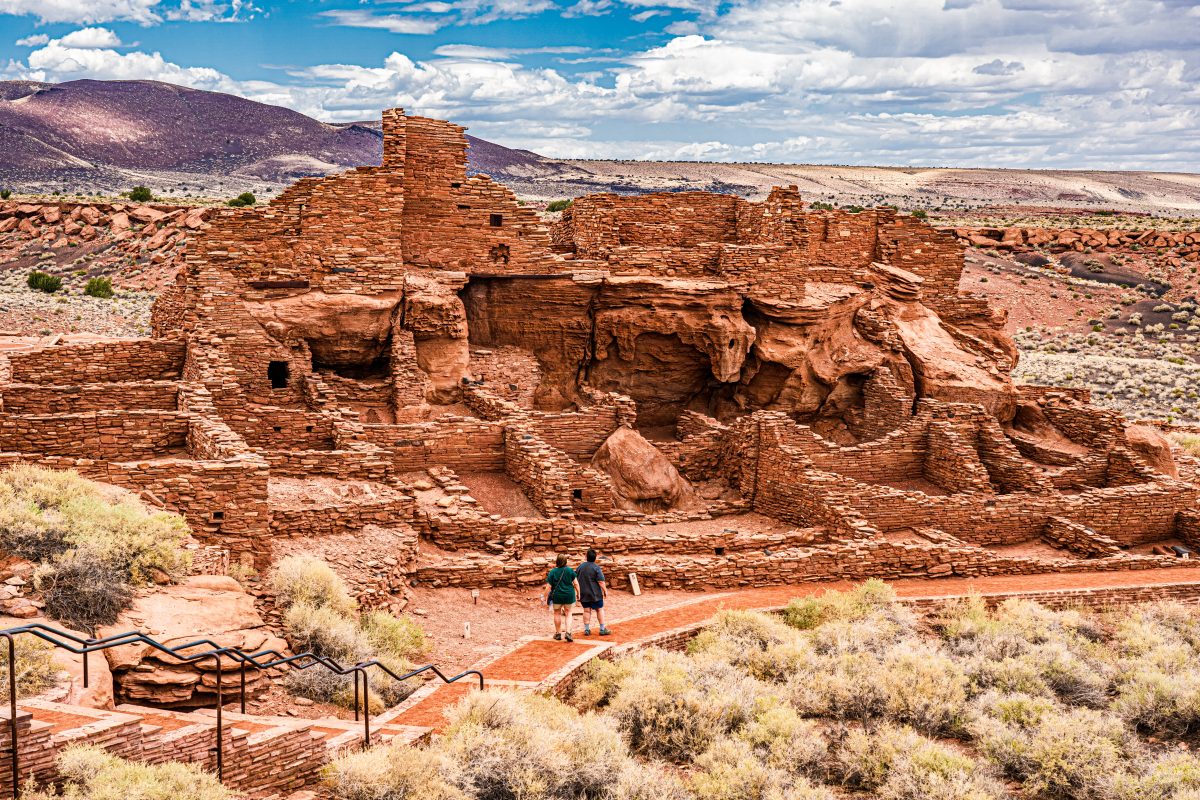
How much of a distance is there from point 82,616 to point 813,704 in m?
6.67

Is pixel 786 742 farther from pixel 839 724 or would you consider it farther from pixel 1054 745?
pixel 1054 745

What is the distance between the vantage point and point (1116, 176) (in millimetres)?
163500

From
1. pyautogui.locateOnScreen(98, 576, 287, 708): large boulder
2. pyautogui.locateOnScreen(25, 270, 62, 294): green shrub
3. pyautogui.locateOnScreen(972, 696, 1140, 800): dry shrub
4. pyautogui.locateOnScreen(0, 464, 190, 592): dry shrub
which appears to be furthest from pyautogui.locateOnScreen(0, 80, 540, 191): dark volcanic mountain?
pyautogui.locateOnScreen(972, 696, 1140, 800): dry shrub

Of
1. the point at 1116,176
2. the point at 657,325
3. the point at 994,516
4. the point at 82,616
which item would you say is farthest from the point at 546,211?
the point at 1116,176

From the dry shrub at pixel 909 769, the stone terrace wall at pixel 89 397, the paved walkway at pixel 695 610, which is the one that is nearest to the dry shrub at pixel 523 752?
the paved walkway at pixel 695 610

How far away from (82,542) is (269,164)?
111m

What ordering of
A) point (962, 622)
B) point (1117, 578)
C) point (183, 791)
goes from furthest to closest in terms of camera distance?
point (1117, 578) → point (962, 622) → point (183, 791)

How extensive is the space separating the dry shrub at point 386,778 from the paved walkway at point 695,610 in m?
1.27

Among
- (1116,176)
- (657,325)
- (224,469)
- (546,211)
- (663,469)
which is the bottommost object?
(663,469)

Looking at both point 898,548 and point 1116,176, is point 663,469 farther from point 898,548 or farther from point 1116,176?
point 1116,176

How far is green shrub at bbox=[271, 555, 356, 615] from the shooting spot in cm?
1048

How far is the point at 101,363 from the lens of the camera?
1644 cm

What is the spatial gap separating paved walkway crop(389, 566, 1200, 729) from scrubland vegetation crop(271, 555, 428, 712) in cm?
54

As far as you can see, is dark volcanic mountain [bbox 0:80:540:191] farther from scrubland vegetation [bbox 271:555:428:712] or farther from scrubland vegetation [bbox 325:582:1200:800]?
scrubland vegetation [bbox 325:582:1200:800]
